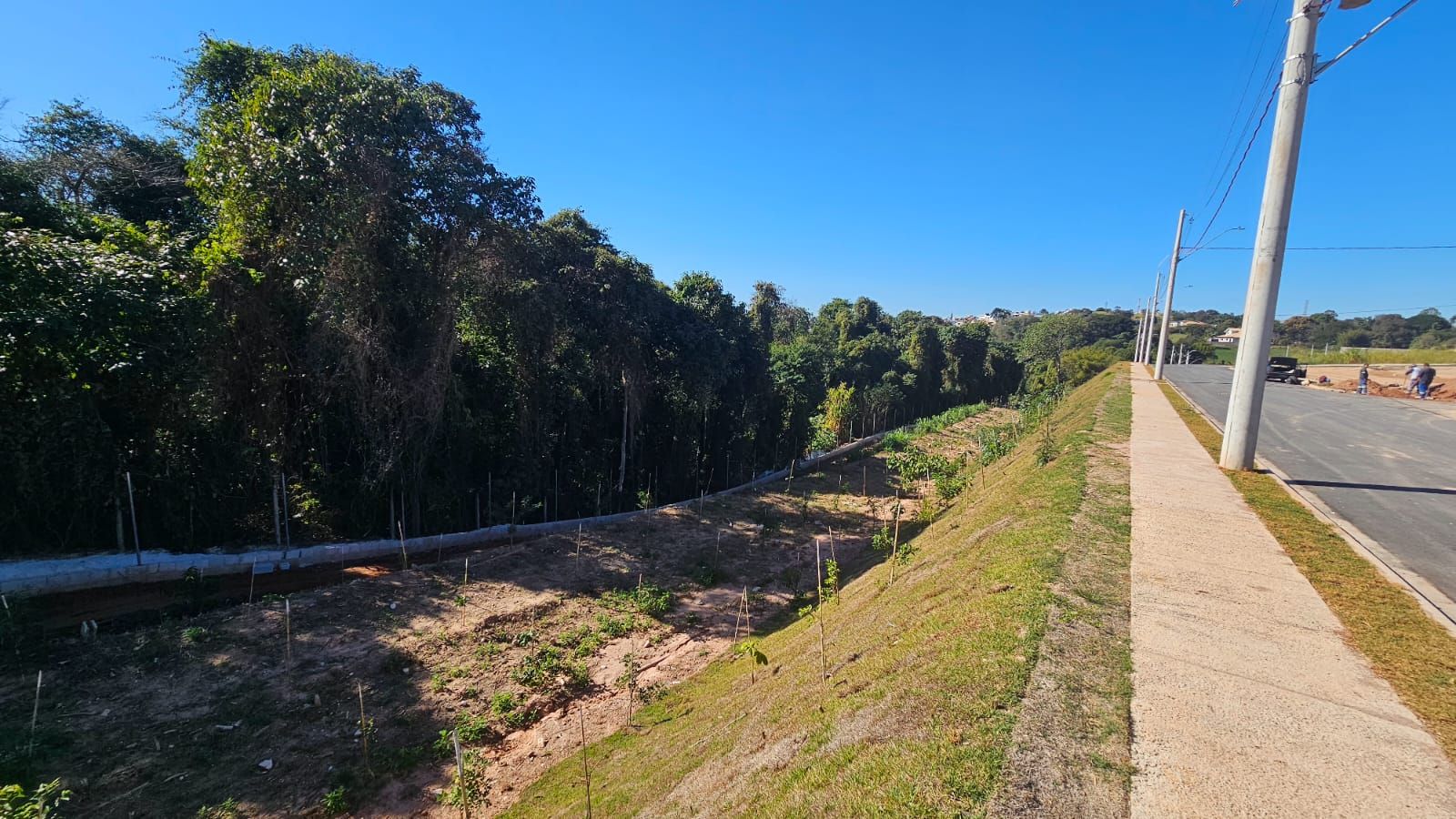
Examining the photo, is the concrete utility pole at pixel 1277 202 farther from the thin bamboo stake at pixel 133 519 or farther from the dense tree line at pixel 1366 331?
the dense tree line at pixel 1366 331

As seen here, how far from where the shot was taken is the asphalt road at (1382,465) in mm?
5621

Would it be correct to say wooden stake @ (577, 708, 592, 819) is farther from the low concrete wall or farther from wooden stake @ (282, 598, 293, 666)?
the low concrete wall

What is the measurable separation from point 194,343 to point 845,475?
15.4 metres

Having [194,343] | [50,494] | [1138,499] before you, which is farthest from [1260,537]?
[50,494]

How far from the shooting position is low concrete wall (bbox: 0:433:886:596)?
648 centimetres

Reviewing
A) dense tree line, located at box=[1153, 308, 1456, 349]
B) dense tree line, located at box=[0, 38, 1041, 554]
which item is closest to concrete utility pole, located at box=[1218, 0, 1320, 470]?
dense tree line, located at box=[0, 38, 1041, 554]

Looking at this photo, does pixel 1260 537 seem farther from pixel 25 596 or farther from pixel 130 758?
pixel 25 596

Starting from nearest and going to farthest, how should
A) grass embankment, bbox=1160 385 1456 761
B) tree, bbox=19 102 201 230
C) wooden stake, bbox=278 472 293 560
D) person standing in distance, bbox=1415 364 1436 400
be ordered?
grass embankment, bbox=1160 385 1456 761 → wooden stake, bbox=278 472 293 560 → tree, bbox=19 102 201 230 → person standing in distance, bbox=1415 364 1436 400

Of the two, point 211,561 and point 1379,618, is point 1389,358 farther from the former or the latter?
point 211,561

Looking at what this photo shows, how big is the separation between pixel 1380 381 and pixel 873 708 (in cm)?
3766

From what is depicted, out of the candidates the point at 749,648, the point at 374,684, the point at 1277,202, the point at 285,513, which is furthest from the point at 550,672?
the point at 1277,202

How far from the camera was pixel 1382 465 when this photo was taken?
8992mm

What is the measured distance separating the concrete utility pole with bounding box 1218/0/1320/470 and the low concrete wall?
37.3ft

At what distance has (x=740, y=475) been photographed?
54.5 feet
